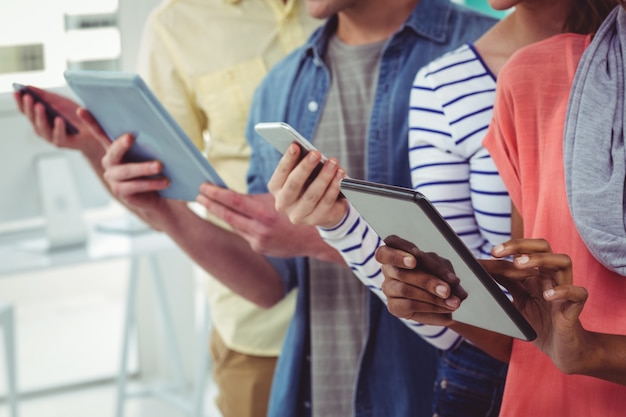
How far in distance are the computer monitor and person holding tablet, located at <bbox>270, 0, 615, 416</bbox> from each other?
1.62 metres

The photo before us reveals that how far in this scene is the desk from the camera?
2.68 meters

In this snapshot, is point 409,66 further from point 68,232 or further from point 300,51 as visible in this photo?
point 68,232

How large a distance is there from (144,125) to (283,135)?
0.34m

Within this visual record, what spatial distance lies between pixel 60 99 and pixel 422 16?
63cm

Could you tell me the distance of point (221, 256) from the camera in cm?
155

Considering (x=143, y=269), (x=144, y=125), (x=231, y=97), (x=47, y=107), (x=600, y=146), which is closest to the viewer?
(x=600, y=146)

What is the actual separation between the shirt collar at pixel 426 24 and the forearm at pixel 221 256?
1.13 feet

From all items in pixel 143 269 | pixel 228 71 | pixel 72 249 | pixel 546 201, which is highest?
pixel 228 71

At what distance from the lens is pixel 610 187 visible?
960 millimetres

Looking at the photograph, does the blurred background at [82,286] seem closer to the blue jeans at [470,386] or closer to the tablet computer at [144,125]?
the tablet computer at [144,125]

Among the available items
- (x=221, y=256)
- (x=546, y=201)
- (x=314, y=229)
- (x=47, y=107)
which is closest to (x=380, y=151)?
(x=314, y=229)

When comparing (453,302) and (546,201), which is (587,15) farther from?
(453,302)

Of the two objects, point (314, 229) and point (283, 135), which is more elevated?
point (283, 135)

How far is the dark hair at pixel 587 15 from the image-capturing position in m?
1.16
